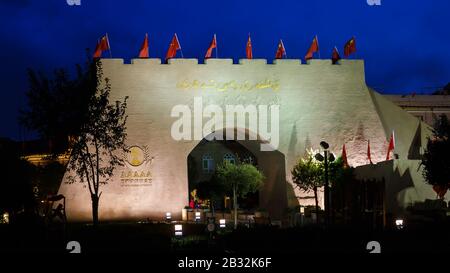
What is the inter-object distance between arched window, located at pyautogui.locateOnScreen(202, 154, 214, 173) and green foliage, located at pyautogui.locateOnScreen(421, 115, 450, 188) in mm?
20273

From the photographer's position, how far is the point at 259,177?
26.0m

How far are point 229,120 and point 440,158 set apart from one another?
1090cm

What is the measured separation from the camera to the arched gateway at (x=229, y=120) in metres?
26.6

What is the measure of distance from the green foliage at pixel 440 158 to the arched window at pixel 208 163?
798 inches

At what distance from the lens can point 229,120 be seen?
27359mm

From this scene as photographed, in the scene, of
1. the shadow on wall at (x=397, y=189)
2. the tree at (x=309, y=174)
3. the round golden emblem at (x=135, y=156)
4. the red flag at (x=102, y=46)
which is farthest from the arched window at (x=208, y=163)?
the shadow on wall at (x=397, y=189)

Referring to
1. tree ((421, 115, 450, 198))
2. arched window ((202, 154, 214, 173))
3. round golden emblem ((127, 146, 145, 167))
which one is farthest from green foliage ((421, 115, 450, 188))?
arched window ((202, 154, 214, 173))

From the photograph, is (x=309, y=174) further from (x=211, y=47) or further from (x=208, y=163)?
(x=208, y=163)

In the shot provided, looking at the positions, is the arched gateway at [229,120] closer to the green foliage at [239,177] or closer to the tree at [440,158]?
the green foliage at [239,177]

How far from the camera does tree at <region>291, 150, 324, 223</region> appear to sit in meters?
25.5

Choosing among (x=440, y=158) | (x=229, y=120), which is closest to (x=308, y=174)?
(x=229, y=120)

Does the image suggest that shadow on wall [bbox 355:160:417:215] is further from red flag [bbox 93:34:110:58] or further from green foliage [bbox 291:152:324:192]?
red flag [bbox 93:34:110:58]
